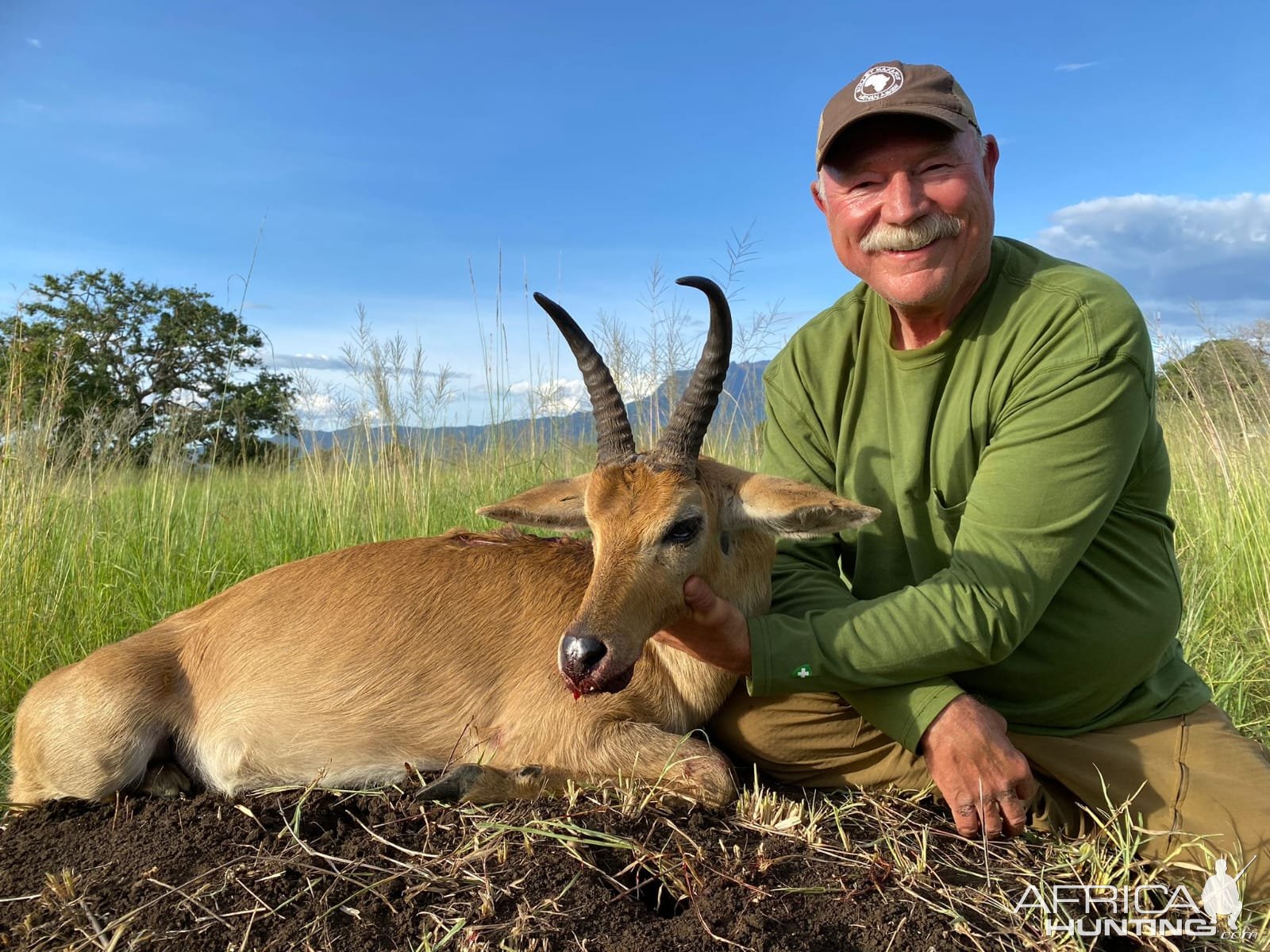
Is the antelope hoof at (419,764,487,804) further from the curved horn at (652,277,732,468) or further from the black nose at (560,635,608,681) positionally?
the curved horn at (652,277,732,468)

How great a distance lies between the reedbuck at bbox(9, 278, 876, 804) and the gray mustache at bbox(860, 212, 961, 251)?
30.3 inches

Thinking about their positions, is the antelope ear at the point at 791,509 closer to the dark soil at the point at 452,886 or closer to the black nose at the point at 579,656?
the black nose at the point at 579,656

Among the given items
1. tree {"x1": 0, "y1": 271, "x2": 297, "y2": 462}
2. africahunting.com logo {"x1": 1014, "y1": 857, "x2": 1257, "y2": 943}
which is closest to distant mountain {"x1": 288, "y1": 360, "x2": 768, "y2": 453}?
tree {"x1": 0, "y1": 271, "x2": 297, "y2": 462}

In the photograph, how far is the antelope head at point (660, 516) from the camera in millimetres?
3080

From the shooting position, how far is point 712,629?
3355 millimetres

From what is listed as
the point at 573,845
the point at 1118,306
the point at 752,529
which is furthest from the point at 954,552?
the point at 573,845

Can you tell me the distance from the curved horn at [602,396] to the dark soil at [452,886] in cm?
146

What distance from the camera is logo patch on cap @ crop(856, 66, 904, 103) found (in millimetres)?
3615

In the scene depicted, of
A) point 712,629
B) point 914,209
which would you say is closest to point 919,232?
point 914,209

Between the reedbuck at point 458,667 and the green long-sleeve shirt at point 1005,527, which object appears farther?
the reedbuck at point 458,667

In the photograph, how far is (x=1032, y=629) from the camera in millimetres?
3525

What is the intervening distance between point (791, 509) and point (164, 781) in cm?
313

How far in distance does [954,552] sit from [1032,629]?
514mm

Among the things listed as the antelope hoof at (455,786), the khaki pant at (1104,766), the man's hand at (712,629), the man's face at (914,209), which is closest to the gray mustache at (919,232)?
the man's face at (914,209)
